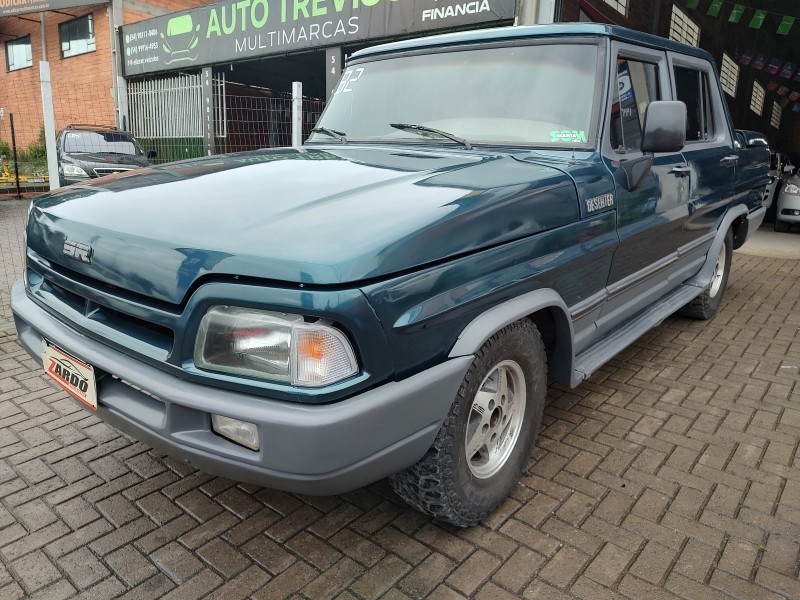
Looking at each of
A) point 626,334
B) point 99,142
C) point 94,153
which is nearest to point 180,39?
point 99,142

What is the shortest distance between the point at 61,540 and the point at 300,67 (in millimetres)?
14498

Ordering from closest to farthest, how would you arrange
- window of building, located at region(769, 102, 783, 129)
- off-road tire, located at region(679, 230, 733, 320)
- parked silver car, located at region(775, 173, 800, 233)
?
off-road tire, located at region(679, 230, 733, 320) < parked silver car, located at region(775, 173, 800, 233) < window of building, located at region(769, 102, 783, 129)

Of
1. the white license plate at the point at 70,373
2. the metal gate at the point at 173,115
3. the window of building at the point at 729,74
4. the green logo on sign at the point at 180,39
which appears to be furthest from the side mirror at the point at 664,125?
the window of building at the point at 729,74

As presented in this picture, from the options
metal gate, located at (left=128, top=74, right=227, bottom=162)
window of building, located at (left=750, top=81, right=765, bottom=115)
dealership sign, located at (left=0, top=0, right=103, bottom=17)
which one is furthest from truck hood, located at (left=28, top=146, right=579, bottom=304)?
window of building, located at (left=750, top=81, right=765, bottom=115)

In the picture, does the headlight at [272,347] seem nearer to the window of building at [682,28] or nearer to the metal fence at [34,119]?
the window of building at [682,28]

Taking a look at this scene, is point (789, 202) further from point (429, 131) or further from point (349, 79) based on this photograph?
point (429, 131)

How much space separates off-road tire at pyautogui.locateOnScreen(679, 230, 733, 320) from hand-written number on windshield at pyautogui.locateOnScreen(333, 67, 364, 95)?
3.06 metres

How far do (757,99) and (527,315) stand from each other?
899 inches

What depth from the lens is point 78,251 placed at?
2.03 metres

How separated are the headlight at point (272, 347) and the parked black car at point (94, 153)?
10.4 m

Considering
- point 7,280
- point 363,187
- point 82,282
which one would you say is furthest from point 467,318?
point 7,280

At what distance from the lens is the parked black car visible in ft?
35.7

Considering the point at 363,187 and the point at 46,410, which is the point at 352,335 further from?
the point at 46,410

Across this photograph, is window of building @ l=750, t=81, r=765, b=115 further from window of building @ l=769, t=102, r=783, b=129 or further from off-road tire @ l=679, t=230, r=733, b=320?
off-road tire @ l=679, t=230, r=733, b=320
